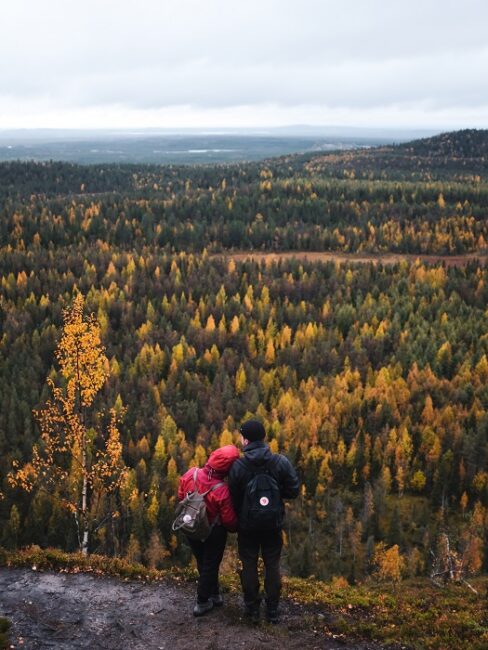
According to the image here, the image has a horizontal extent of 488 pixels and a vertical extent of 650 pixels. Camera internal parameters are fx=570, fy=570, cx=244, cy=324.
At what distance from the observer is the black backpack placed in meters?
14.8

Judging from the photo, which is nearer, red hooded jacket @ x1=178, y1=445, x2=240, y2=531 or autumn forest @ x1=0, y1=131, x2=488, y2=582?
red hooded jacket @ x1=178, y1=445, x2=240, y2=531

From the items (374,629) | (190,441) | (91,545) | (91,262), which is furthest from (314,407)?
(91,262)

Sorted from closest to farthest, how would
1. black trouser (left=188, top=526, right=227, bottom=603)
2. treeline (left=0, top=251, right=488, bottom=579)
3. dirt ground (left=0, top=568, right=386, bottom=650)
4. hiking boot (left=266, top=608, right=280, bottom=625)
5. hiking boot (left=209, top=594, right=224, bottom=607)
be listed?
black trouser (left=188, top=526, right=227, bottom=603) < dirt ground (left=0, top=568, right=386, bottom=650) < hiking boot (left=266, top=608, right=280, bottom=625) < hiking boot (left=209, top=594, right=224, bottom=607) < treeline (left=0, top=251, right=488, bottom=579)

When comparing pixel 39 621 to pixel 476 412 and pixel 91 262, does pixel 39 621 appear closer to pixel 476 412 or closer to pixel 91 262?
pixel 476 412

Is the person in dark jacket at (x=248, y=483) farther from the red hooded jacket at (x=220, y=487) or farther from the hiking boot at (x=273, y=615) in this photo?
the hiking boot at (x=273, y=615)

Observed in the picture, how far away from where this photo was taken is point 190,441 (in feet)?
287

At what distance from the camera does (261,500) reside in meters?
14.8

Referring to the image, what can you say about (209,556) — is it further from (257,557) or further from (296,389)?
(296,389)

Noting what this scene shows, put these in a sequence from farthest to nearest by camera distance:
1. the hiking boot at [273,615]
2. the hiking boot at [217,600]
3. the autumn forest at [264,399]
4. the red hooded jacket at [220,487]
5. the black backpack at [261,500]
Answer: the autumn forest at [264,399], the hiking boot at [217,600], the hiking boot at [273,615], the red hooded jacket at [220,487], the black backpack at [261,500]

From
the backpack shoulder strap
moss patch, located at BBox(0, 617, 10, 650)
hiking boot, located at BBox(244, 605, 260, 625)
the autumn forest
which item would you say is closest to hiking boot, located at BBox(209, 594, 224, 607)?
hiking boot, located at BBox(244, 605, 260, 625)

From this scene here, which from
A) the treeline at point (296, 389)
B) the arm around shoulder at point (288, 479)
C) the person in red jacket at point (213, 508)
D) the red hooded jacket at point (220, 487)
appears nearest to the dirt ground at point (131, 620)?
the person in red jacket at point (213, 508)

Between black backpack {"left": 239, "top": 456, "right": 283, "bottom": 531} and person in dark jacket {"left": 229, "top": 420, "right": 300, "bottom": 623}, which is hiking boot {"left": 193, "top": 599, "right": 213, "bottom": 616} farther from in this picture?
black backpack {"left": 239, "top": 456, "right": 283, "bottom": 531}

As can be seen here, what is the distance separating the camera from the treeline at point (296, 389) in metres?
69.8

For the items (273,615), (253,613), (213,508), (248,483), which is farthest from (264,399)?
(248,483)
